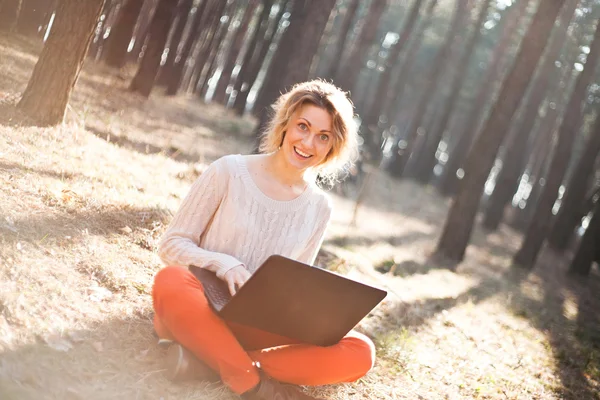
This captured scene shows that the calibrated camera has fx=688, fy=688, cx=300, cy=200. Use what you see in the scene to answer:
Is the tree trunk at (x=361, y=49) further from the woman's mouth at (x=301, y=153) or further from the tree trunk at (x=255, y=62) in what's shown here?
the woman's mouth at (x=301, y=153)

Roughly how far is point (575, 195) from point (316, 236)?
15.0m

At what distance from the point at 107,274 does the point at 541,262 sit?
14.1m

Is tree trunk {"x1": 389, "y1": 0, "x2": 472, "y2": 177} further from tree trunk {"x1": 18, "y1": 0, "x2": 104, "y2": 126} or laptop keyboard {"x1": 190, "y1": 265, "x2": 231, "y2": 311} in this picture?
laptop keyboard {"x1": 190, "y1": 265, "x2": 231, "y2": 311}

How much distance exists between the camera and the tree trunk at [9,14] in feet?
41.8

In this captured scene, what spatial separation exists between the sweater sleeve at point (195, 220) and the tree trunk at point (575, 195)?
48.4ft

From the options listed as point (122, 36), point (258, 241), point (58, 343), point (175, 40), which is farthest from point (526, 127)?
point (58, 343)

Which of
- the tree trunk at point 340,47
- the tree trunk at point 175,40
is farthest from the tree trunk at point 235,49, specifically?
the tree trunk at point 175,40

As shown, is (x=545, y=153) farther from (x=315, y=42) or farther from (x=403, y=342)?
(x=403, y=342)

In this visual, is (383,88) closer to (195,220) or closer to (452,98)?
(452,98)

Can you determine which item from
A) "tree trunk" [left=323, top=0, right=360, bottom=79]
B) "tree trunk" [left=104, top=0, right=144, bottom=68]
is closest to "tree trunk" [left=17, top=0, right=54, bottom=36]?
"tree trunk" [left=104, top=0, right=144, bottom=68]

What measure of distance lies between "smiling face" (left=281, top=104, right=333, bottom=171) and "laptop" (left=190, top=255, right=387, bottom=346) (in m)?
0.86

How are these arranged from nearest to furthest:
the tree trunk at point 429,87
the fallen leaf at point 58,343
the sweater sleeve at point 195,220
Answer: the fallen leaf at point 58,343
the sweater sleeve at point 195,220
the tree trunk at point 429,87

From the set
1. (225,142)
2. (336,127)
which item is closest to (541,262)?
(225,142)

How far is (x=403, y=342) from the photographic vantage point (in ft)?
20.1
